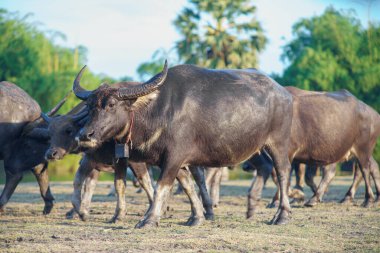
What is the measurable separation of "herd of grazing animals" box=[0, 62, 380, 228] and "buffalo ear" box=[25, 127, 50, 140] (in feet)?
0.07

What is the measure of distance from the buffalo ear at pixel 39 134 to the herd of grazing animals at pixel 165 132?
0.07 feet

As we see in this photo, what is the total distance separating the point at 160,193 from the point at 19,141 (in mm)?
4577

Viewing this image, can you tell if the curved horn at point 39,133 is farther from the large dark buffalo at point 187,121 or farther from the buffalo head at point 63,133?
the large dark buffalo at point 187,121

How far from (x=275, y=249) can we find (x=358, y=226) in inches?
113

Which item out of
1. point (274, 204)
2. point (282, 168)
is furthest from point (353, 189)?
point (282, 168)

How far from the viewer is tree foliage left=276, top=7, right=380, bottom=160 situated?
4269 cm

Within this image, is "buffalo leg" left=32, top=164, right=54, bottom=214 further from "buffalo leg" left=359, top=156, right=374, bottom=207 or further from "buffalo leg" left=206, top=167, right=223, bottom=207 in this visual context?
"buffalo leg" left=359, top=156, right=374, bottom=207

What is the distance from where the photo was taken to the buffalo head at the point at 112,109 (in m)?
9.65

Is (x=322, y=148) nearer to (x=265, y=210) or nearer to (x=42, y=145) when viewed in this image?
(x=265, y=210)

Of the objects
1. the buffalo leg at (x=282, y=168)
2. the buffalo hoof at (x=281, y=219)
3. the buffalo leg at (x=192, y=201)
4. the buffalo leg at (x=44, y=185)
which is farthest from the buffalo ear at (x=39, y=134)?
the buffalo hoof at (x=281, y=219)

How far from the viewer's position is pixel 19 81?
1731 inches

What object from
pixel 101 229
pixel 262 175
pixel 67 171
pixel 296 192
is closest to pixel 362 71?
pixel 67 171

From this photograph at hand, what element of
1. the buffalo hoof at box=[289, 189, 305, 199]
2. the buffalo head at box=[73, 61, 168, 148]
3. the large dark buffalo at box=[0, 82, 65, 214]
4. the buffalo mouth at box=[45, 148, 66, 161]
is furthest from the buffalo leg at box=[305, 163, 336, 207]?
the buffalo head at box=[73, 61, 168, 148]

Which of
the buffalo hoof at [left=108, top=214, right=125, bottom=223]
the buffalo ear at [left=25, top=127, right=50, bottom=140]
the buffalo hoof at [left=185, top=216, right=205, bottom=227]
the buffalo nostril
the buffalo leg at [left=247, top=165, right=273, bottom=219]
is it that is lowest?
the buffalo hoof at [left=108, top=214, right=125, bottom=223]
